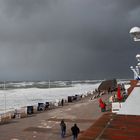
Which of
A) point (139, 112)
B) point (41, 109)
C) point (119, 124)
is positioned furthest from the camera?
A: point (41, 109)

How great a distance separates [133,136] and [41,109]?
26.7 m

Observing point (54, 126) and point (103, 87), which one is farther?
point (103, 87)

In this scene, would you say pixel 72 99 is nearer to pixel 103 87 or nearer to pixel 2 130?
pixel 103 87

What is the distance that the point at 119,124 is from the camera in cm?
677

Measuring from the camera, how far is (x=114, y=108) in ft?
52.1

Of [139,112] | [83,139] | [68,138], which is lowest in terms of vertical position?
[68,138]

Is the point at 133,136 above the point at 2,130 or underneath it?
above

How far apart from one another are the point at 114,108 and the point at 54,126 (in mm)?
6540

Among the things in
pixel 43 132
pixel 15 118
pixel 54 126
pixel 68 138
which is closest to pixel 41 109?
pixel 15 118

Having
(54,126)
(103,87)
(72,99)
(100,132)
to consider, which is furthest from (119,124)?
(103,87)

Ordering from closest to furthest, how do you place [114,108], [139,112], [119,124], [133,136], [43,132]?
[133,136]
[119,124]
[139,112]
[114,108]
[43,132]

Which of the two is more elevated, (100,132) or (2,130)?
(100,132)

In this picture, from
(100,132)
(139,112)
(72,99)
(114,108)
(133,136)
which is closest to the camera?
(133,136)

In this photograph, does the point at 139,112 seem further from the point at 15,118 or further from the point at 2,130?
the point at 15,118
